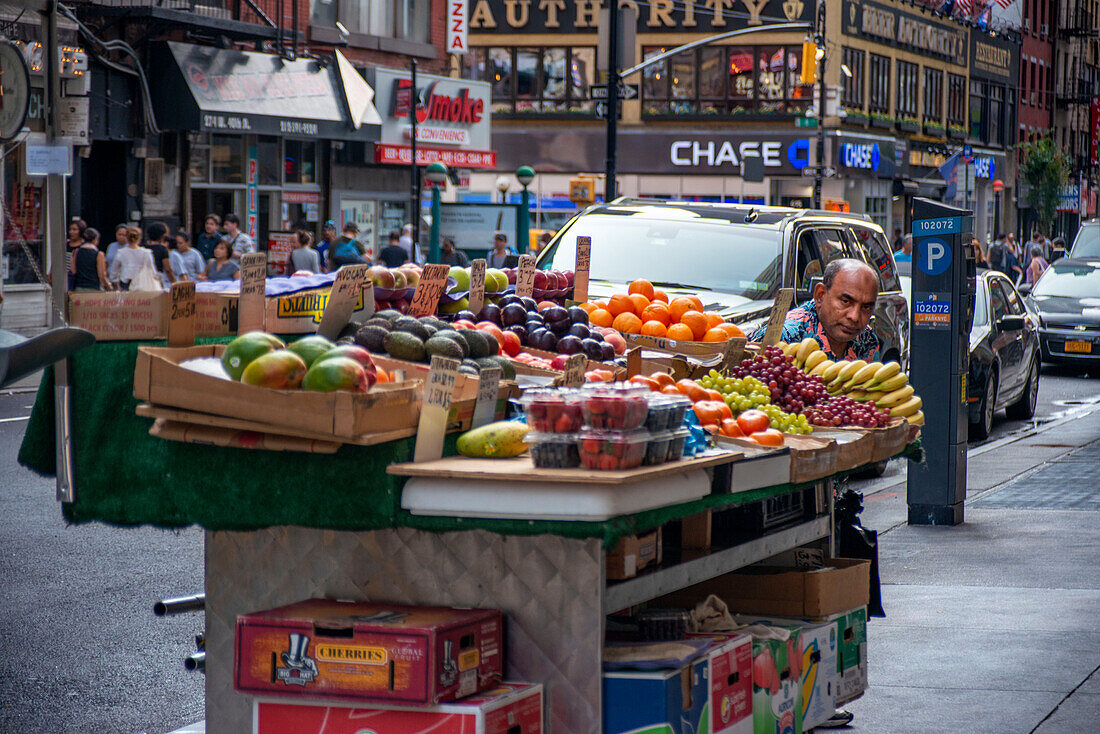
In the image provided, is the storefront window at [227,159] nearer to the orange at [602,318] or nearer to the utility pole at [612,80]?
the utility pole at [612,80]

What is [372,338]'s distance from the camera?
15.5 feet

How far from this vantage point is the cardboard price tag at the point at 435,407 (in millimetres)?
3893

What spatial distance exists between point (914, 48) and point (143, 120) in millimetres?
38513

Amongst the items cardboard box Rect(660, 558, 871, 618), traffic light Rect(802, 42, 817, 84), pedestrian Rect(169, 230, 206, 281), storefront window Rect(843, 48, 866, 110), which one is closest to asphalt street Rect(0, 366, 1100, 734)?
cardboard box Rect(660, 558, 871, 618)

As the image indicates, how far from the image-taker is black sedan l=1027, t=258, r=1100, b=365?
2141cm

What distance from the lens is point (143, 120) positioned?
83.0 feet

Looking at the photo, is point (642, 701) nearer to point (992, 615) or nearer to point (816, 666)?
point (816, 666)

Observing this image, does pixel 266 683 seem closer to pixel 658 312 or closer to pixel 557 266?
pixel 658 312

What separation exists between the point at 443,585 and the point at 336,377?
0.67 m

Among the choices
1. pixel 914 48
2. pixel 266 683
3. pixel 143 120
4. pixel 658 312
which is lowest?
pixel 266 683

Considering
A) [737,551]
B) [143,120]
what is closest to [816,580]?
[737,551]

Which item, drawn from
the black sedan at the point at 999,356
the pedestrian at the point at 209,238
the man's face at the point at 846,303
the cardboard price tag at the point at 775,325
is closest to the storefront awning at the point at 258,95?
the pedestrian at the point at 209,238

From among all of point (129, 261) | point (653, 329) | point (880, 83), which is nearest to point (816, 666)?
point (653, 329)

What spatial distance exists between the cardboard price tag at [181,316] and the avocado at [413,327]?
75 cm
